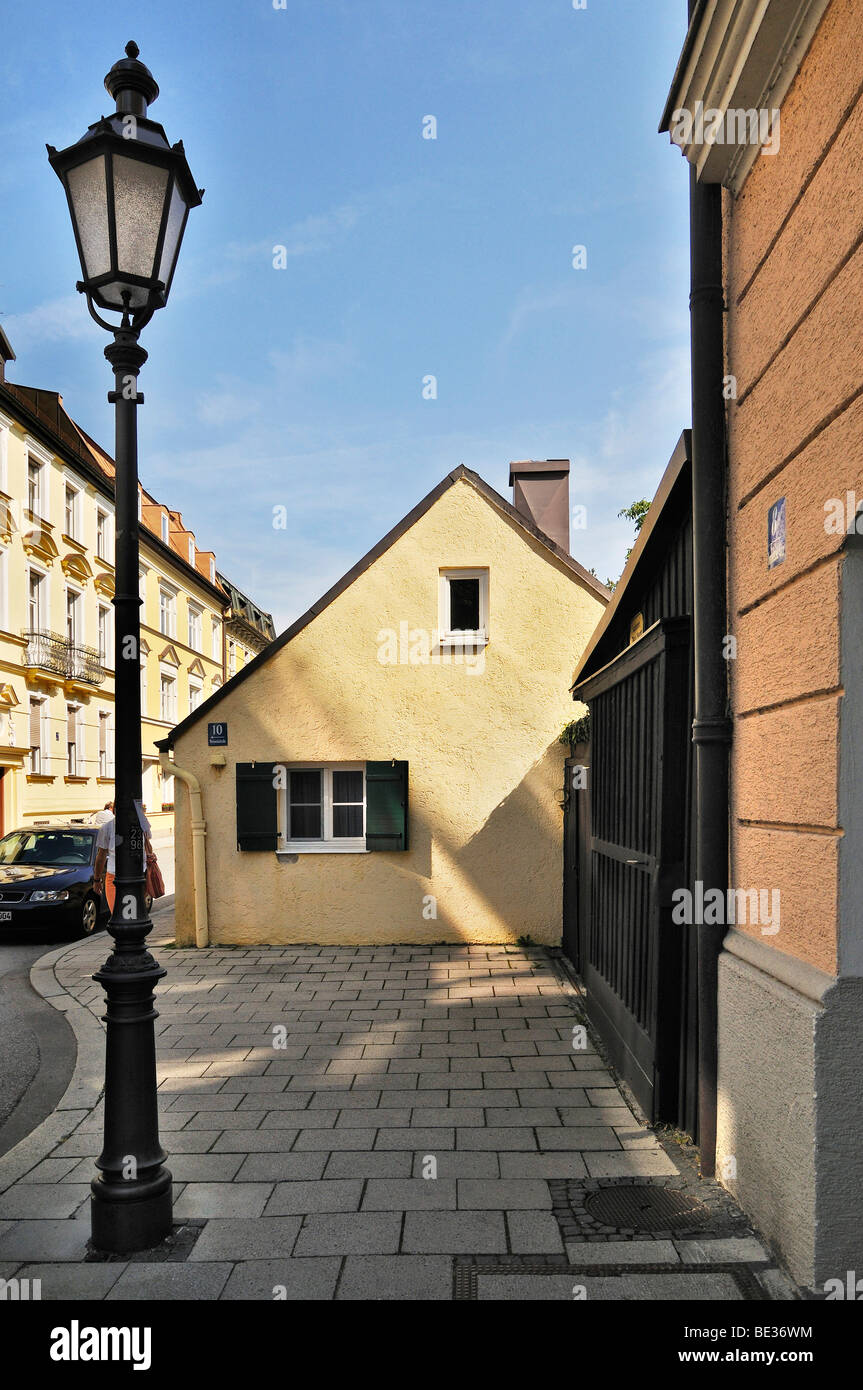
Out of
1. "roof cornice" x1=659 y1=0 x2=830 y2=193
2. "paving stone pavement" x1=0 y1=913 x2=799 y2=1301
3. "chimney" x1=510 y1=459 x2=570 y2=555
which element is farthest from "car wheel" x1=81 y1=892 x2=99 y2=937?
"roof cornice" x1=659 y1=0 x2=830 y2=193

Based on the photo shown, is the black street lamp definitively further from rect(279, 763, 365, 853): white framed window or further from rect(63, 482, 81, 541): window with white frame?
rect(63, 482, 81, 541): window with white frame

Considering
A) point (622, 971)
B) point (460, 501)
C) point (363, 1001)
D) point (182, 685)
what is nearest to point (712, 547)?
point (622, 971)

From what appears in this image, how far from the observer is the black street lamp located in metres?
3.94

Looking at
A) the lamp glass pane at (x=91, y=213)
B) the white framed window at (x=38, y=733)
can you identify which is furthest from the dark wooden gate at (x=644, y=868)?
the white framed window at (x=38, y=733)

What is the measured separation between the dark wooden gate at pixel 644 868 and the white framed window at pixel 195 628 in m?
32.6

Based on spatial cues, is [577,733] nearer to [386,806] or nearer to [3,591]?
[386,806]

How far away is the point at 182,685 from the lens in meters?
36.5

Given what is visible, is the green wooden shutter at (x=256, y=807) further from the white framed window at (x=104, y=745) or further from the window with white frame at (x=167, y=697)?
the window with white frame at (x=167, y=697)

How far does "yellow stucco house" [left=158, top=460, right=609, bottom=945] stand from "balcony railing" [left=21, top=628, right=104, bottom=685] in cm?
1463

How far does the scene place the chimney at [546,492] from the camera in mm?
13789

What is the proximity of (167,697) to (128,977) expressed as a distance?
32.0 meters
